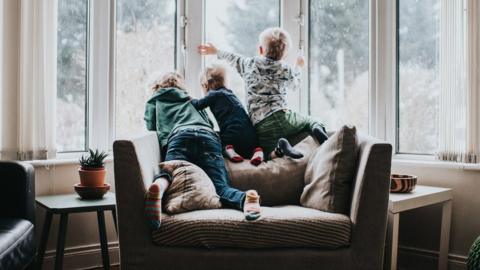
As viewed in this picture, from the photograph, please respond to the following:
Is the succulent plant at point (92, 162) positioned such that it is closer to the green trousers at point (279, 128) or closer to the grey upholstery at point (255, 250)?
the grey upholstery at point (255, 250)

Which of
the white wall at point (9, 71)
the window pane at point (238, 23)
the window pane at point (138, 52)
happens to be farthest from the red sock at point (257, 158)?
the white wall at point (9, 71)

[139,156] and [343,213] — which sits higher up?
[139,156]

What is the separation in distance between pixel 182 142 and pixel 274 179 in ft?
1.69

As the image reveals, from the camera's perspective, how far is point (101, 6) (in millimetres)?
2932

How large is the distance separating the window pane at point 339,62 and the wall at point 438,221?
0.52m

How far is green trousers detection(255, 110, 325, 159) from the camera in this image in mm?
2793

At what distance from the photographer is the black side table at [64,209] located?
2.33 metres

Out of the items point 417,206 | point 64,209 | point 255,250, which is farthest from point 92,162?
point 417,206

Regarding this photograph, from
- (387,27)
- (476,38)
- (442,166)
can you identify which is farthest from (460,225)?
(387,27)

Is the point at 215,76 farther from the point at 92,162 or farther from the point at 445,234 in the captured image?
the point at 445,234

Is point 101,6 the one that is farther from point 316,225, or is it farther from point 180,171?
point 316,225

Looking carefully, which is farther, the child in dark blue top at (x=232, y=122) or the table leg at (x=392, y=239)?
the child in dark blue top at (x=232, y=122)

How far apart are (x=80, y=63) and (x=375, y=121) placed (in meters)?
1.89

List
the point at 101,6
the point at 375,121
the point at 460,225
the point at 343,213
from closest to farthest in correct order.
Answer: the point at 343,213, the point at 460,225, the point at 101,6, the point at 375,121
